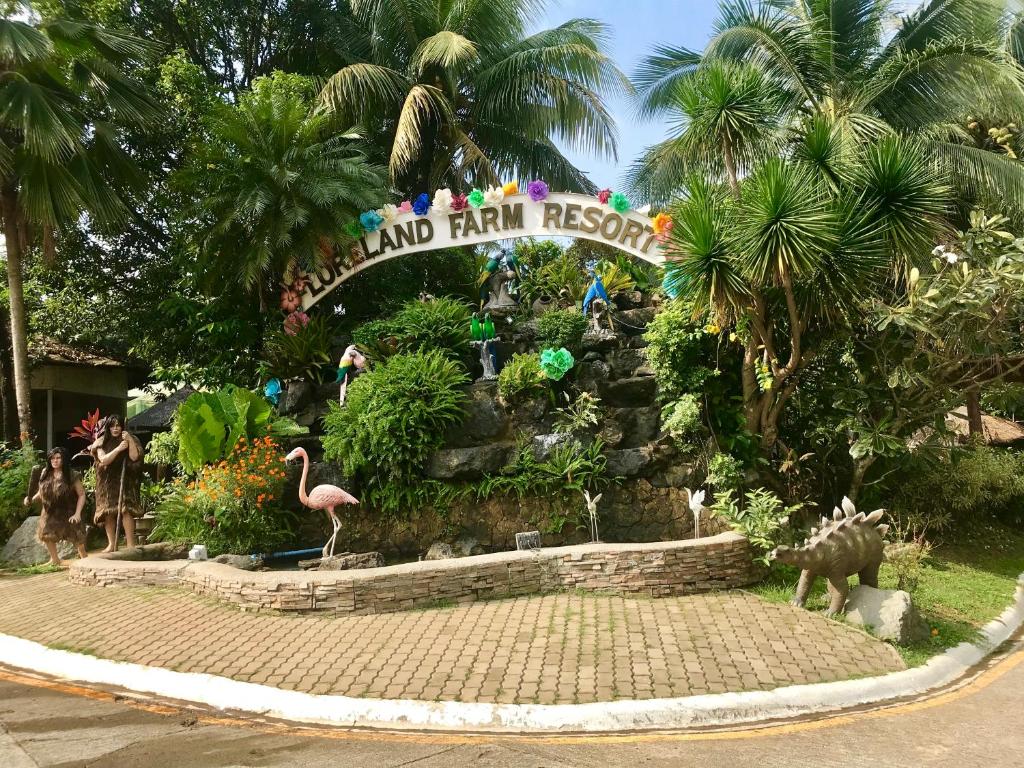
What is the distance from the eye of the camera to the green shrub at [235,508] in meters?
9.20

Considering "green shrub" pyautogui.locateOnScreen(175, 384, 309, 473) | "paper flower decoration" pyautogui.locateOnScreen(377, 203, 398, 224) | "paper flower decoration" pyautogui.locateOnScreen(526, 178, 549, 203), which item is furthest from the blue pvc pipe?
"paper flower decoration" pyautogui.locateOnScreen(526, 178, 549, 203)

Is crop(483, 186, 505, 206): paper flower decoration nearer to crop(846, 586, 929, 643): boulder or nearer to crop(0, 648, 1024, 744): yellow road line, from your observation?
crop(846, 586, 929, 643): boulder

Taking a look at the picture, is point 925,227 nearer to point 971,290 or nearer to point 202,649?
point 971,290

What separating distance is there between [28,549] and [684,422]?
9.60 metres

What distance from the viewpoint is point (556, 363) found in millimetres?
10094

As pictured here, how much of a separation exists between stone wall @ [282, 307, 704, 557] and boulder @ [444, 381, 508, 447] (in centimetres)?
1

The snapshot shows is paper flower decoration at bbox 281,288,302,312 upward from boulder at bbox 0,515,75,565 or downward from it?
upward

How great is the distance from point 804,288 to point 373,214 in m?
7.19

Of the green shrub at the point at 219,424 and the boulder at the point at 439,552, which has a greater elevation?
the green shrub at the point at 219,424

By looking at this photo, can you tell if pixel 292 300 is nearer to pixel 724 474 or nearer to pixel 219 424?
pixel 219 424

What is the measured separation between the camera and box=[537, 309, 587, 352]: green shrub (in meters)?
10.8

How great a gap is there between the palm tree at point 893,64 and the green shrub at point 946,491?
188 inches

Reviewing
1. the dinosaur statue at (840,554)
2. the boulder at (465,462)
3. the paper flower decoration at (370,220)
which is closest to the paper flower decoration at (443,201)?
the paper flower decoration at (370,220)

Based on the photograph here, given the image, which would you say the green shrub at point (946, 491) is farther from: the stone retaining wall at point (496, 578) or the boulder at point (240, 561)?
the boulder at point (240, 561)
